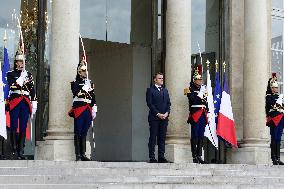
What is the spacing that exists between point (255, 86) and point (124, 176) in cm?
677

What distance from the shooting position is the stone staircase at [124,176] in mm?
10117

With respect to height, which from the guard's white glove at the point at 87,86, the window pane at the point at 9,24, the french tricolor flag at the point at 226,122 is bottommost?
the french tricolor flag at the point at 226,122

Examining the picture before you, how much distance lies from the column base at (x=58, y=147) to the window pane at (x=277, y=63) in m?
7.87

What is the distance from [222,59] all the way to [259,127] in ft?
8.12

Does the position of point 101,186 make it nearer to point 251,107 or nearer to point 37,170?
point 37,170

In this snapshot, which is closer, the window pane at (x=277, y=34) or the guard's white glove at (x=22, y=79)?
the guard's white glove at (x=22, y=79)

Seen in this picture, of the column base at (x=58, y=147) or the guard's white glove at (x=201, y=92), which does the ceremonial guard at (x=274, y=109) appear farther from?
the column base at (x=58, y=147)

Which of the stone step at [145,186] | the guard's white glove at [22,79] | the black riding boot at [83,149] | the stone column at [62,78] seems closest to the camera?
the stone step at [145,186]

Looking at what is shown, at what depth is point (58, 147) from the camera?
12938 millimetres

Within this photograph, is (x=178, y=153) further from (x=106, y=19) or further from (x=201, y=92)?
(x=106, y=19)

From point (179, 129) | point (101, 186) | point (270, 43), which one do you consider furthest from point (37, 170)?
point (270, 43)

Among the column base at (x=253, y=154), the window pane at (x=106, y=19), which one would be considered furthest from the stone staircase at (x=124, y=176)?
the window pane at (x=106, y=19)

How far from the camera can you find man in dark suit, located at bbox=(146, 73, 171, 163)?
13.7 metres

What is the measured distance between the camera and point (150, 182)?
10945mm
